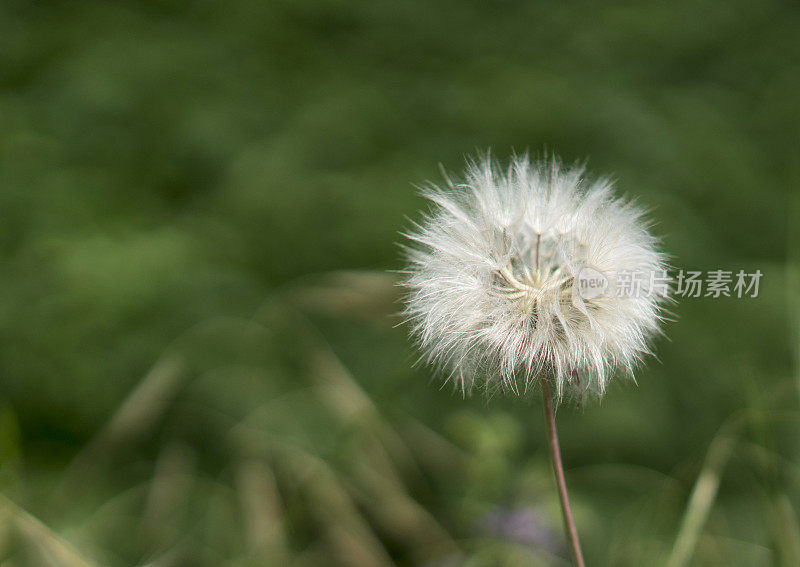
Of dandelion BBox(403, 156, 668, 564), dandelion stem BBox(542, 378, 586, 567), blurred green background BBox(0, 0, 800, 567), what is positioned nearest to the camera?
dandelion stem BBox(542, 378, 586, 567)

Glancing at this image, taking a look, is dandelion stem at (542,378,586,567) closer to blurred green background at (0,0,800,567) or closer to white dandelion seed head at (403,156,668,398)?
white dandelion seed head at (403,156,668,398)

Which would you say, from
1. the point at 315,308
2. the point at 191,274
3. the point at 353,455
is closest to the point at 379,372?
the point at 315,308

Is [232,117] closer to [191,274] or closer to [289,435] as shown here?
[191,274]

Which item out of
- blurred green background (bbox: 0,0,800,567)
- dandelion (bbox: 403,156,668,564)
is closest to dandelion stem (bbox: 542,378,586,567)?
dandelion (bbox: 403,156,668,564)

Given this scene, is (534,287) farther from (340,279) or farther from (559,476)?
(340,279)

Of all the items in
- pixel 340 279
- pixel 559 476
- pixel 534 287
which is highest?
pixel 340 279

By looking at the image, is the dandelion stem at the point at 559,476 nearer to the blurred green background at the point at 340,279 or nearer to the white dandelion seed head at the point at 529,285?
the white dandelion seed head at the point at 529,285

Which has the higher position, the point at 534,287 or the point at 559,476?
Result: the point at 534,287

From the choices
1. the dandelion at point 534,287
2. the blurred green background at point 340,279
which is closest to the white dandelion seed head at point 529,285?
the dandelion at point 534,287

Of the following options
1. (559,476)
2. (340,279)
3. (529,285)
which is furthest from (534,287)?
(340,279)

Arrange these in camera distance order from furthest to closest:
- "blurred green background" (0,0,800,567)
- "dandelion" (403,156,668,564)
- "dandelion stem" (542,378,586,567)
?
1. "blurred green background" (0,0,800,567)
2. "dandelion" (403,156,668,564)
3. "dandelion stem" (542,378,586,567)
